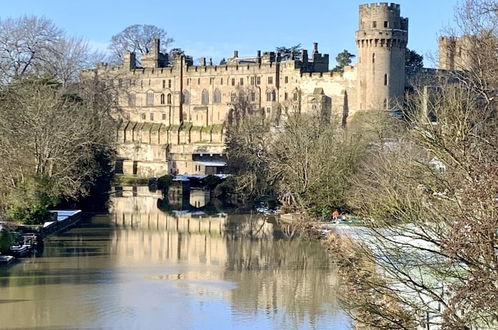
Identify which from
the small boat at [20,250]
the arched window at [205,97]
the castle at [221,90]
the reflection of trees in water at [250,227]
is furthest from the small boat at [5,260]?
the arched window at [205,97]

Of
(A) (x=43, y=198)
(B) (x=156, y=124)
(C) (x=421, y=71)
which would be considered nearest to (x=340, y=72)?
(C) (x=421, y=71)

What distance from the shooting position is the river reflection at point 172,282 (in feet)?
49.7

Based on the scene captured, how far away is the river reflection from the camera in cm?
1514

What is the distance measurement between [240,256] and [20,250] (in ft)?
17.0

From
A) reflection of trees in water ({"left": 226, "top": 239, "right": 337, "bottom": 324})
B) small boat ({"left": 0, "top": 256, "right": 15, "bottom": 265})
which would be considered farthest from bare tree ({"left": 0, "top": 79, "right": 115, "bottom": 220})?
reflection of trees in water ({"left": 226, "top": 239, "right": 337, "bottom": 324})

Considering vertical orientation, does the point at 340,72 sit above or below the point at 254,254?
above

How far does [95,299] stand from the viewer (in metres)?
16.5

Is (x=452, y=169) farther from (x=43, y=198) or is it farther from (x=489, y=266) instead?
(x=43, y=198)

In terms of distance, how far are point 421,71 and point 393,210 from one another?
4676 cm

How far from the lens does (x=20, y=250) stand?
21281mm

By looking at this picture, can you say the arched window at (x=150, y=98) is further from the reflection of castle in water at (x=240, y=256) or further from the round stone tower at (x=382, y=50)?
the reflection of castle in water at (x=240, y=256)

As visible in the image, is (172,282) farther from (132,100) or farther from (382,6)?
(132,100)

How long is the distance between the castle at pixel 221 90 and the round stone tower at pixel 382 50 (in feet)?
0.19

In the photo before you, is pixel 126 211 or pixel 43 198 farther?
pixel 126 211
